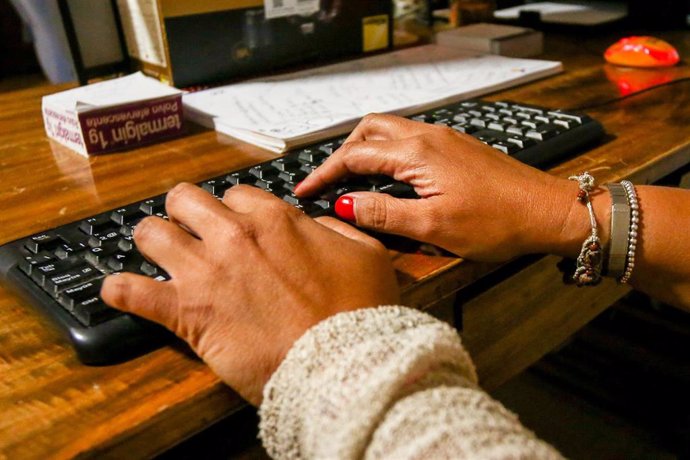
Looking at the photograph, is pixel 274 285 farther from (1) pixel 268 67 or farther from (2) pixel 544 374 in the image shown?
(2) pixel 544 374

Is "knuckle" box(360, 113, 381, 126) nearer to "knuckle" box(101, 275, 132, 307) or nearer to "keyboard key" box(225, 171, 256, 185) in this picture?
"keyboard key" box(225, 171, 256, 185)

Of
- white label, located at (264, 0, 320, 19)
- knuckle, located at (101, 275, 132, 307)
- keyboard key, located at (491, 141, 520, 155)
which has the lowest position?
keyboard key, located at (491, 141, 520, 155)

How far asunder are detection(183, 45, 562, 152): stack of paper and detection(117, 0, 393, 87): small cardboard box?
51mm

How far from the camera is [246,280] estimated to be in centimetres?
39

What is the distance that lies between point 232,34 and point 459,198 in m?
0.60

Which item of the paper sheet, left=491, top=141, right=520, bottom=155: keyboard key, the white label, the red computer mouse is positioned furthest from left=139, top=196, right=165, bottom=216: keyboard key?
the paper sheet

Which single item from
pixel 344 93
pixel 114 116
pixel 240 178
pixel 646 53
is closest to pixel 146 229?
pixel 240 178

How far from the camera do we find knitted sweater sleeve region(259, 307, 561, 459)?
0.33m

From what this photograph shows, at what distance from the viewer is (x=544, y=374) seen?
57.5 inches

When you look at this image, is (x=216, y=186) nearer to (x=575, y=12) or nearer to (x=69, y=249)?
(x=69, y=249)

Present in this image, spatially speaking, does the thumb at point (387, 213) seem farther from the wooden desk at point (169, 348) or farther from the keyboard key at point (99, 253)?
the keyboard key at point (99, 253)

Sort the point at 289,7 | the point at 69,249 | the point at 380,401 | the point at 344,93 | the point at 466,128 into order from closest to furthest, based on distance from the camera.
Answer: the point at 380,401, the point at 69,249, the point at 466,128, the point at 344,93, the point at 289,7

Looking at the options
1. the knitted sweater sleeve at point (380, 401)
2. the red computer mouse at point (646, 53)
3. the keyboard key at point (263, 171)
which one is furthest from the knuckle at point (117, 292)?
the red computer mouse at point (646, 53)

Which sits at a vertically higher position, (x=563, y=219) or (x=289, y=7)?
(x=289, y=7)
